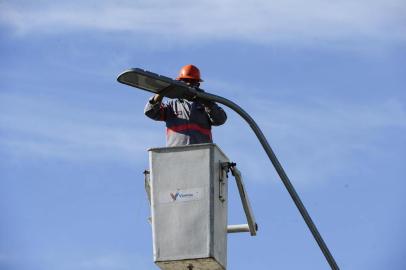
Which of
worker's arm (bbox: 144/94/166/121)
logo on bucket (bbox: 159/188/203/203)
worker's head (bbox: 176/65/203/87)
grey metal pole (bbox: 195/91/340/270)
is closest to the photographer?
grey metal pole (bbox: 195/91/340/270)

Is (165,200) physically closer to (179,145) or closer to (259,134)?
(179,145)

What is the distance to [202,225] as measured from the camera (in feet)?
51.3

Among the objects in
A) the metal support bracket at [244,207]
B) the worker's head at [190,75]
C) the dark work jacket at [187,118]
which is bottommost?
the metal support bracket at [244,207]

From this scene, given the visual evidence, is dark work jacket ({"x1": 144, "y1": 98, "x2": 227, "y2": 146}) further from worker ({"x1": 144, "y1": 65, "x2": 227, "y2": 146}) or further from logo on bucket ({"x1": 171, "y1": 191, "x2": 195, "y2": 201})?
logo on bucket ({"x1": 171, "y1": 191, "x2": 195, "y2": 201})

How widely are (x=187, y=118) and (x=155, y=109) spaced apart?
522 mm

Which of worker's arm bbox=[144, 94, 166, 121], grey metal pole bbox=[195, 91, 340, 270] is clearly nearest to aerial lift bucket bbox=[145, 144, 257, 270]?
worker's arm bbox=[144, 94, 166, 121]

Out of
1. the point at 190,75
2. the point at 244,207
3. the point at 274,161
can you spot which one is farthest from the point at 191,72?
the point at 274,161

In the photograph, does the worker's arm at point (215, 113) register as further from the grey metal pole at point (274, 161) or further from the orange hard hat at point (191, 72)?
the grey metal pole at point (274, 161)

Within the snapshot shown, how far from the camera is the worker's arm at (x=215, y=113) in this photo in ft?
55.5

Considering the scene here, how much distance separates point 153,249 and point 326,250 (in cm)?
267

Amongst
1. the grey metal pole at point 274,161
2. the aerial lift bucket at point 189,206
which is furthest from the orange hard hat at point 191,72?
the grey metal pole at point 274,161

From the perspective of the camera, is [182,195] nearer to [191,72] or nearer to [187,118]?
[187,118]

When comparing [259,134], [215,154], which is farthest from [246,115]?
[215,154]

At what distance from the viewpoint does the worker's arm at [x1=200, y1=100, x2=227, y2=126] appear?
16906mm
